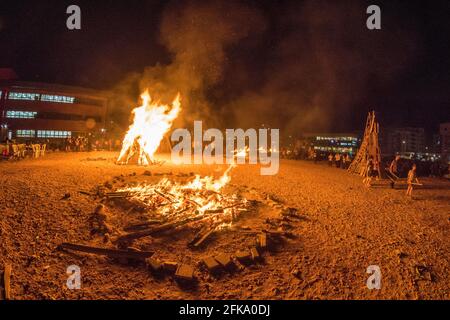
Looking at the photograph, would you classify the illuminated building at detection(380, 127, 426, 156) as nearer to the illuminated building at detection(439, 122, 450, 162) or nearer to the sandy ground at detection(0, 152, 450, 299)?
the illuminated building at detection(439, 122, 450, 162)

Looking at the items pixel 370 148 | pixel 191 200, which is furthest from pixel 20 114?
pixel 370 148

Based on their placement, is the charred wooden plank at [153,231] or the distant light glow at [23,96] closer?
the charred wooden plank at [153,231]

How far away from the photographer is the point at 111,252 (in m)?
5.39

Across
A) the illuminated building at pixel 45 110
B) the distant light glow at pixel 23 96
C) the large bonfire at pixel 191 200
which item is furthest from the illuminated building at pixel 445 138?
the distant light glow at pixel 23 96

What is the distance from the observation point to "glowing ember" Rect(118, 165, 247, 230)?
7.95 meters

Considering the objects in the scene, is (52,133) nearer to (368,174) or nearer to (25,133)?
(25,133)

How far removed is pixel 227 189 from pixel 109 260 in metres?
7.01

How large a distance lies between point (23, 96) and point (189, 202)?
4063 cm

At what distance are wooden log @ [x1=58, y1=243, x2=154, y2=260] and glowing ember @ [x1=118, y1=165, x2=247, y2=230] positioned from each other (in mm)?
2342

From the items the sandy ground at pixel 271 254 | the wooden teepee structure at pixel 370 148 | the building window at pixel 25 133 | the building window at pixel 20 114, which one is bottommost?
the sandy ground at pixel 271 254

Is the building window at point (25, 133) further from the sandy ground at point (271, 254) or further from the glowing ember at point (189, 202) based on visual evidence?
the glowing ember at point (189, 202)

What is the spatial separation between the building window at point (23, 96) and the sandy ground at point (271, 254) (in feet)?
115

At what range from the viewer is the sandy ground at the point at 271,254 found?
4434 millimetres
